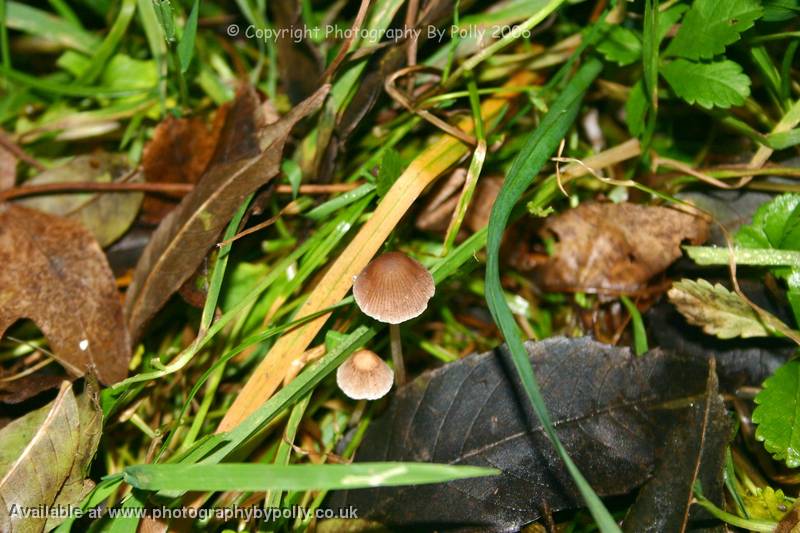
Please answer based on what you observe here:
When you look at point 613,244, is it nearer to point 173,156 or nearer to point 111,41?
point 173,156

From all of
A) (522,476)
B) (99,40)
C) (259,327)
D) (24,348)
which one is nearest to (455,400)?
(522,476)

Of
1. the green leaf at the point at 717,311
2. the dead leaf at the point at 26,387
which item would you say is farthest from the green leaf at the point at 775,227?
the dead leaf at the point at 26,387

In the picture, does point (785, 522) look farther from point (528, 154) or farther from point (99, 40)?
point (99, 40)

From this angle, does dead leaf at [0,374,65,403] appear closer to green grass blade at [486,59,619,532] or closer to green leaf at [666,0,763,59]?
green grass blade at [486,59,619,532]

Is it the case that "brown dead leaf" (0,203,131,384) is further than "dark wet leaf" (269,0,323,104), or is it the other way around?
"dark wet leaf" (269,0,323,104)

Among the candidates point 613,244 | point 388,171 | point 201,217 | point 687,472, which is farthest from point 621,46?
point 201,217

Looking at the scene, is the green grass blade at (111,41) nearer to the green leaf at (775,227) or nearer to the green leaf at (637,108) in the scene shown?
the green leaf at (637,108)

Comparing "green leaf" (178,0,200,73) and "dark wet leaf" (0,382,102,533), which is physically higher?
"green leaf" (178,0,200,73)

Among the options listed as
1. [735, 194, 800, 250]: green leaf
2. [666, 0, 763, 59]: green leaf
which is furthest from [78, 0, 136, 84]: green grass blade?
[735, 194, 800, 250]: green leaf
